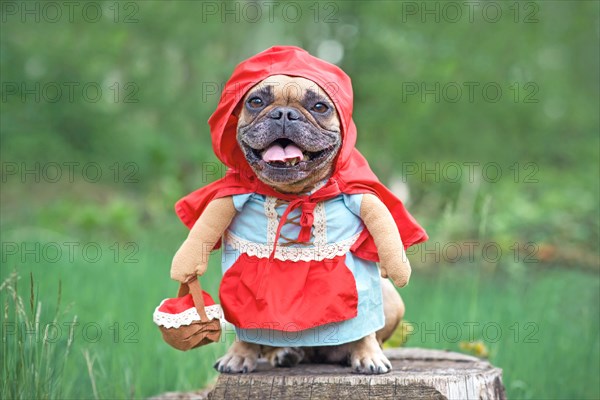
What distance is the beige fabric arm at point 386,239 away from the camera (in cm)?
224

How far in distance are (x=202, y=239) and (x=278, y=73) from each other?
1.89 ft

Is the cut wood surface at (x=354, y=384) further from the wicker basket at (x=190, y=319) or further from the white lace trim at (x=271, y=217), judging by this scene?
the white lace trim at (x=271, y=217)

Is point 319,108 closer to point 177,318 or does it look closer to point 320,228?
point 320,228

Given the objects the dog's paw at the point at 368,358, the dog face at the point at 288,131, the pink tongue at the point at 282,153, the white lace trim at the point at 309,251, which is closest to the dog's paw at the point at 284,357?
the dog's paw at the point at 368,358

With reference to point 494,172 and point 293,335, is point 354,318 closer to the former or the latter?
point 293,335

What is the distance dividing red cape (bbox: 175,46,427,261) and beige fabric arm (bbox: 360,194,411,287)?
5 centimetres

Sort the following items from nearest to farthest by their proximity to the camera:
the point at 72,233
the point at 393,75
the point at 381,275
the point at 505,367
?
the point at 381,275, the point at 505,367, the point at 72,233, the point at 393,75

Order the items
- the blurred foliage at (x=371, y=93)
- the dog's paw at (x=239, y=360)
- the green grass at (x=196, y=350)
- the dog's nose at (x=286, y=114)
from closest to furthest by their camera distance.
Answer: the dog's nose at (x=286, y=114)
the dog's paw at (x=239, y=360)
the green grass at (x=196, y=350)
the blurred foliage at (x=371, y=93)

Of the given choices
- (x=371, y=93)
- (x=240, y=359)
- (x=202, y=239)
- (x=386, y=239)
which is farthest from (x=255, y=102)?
(x=371, y=93)

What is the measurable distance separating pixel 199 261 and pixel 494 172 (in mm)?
5929

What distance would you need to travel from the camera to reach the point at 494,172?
7.73 m

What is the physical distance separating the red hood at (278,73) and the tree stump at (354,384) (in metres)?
0.65

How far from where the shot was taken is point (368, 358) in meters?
2.30

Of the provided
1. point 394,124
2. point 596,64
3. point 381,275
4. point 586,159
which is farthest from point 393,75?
point 381,275
